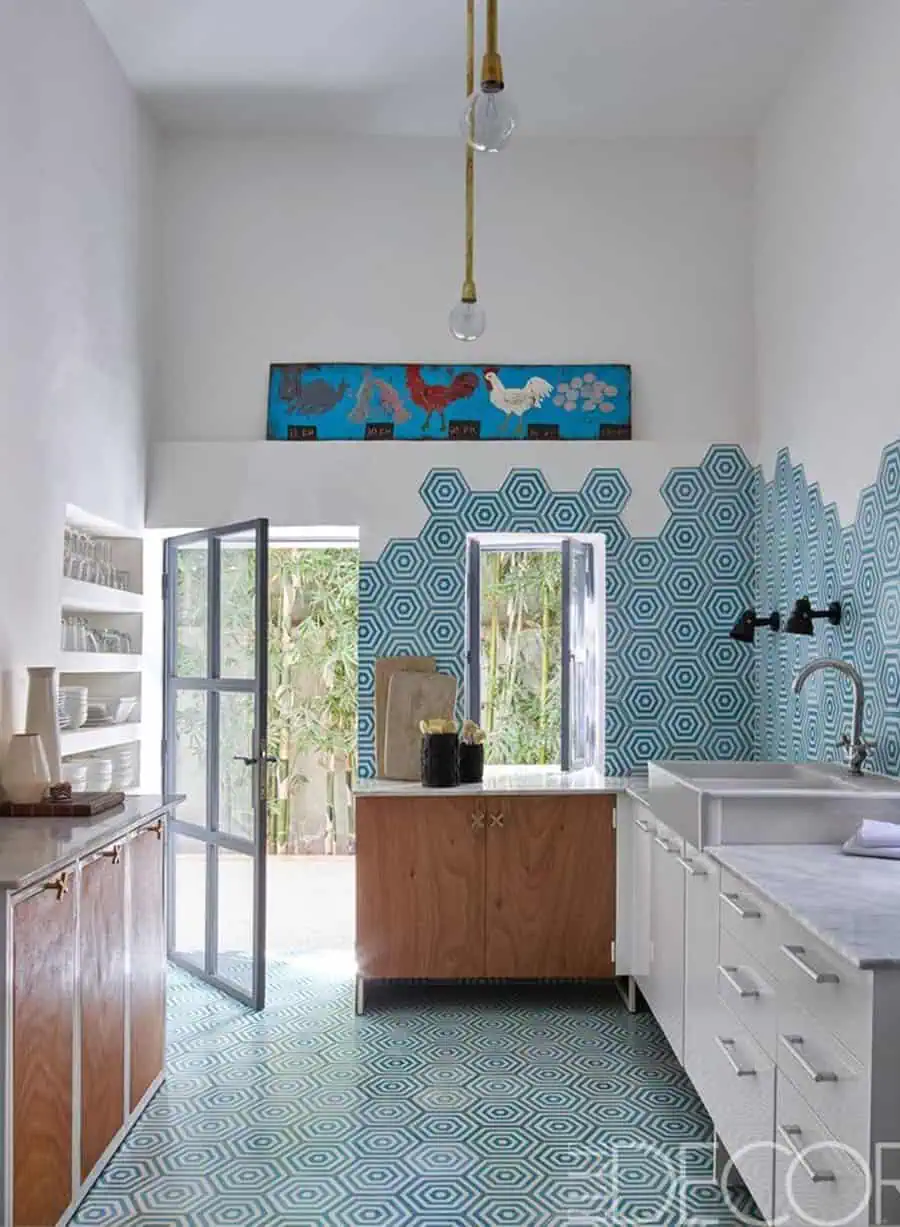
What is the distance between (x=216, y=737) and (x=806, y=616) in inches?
89.7

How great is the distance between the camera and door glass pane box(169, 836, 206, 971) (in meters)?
4.40

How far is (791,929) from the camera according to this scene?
2.10 metres

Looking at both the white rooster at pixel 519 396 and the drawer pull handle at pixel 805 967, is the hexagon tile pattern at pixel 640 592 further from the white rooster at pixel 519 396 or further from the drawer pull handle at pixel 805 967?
the drawer pull handle at pixel 805 967

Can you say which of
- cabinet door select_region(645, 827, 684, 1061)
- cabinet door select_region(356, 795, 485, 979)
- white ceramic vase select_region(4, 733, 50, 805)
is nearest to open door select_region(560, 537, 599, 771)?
cabinet door select_region(356, 795, 485, 979)

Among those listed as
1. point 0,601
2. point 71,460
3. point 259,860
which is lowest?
point 259,860

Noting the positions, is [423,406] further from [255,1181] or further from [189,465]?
[255,1181]

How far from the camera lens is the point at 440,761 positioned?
4102 millimetres

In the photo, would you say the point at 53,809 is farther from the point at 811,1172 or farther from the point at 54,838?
the point at 811,1172

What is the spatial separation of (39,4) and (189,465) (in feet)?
5.87

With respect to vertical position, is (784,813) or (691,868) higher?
(784,813)

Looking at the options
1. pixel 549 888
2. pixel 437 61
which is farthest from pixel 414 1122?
pixel 437 61

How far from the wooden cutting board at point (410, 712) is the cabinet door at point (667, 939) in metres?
1.10

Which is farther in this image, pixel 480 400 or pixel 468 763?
pixel 480 400

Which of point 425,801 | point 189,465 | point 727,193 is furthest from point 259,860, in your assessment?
point 727,193
